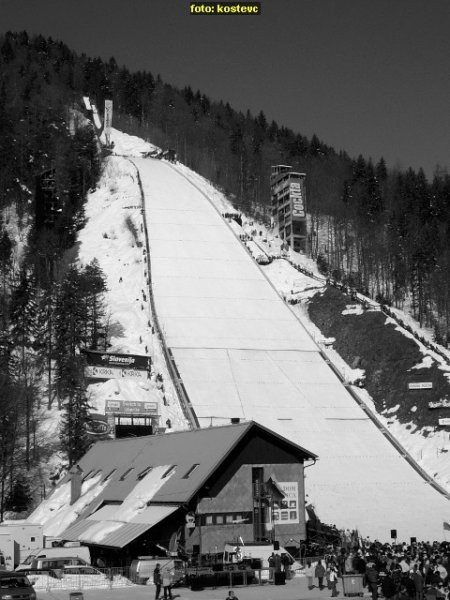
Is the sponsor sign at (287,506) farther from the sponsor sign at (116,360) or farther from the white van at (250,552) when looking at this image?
the sponsor sign at (116,360)

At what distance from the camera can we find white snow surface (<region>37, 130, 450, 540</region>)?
42844 mm

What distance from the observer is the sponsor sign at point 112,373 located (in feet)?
176

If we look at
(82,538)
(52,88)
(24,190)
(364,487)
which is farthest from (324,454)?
(52,88)

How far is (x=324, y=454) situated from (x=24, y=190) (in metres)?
56.1

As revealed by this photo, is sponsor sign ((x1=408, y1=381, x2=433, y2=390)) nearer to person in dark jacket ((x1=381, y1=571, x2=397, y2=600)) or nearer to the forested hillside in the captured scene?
the forested hillside

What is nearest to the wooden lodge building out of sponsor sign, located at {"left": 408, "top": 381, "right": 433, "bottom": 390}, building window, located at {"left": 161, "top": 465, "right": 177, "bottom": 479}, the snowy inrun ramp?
building window, located at {"left": 161, "top": 465, "right": 177, "bottom": 479}

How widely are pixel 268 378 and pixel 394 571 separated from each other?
35.0 m

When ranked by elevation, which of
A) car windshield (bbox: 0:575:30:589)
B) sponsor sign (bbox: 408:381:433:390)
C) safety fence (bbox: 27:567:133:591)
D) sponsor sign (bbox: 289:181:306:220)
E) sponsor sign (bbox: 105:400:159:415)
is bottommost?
safety fence (bbox: 27:567:133:591)

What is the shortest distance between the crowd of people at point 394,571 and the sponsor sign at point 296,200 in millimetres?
66026

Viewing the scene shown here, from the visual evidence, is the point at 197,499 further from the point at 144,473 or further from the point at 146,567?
the point at 146,567

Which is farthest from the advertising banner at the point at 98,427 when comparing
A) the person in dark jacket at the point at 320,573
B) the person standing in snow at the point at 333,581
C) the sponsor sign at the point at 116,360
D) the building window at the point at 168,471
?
the person standing in snow at the point at 333,581

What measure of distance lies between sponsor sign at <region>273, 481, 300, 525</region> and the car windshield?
14.4 m

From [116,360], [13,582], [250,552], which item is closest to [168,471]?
[250,552]

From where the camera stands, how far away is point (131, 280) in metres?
73.1
